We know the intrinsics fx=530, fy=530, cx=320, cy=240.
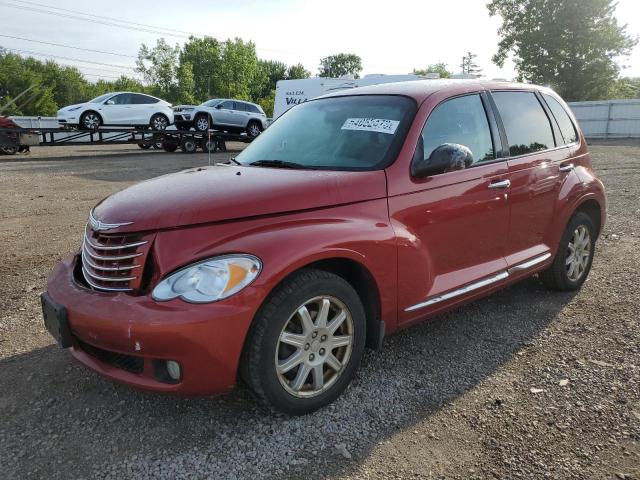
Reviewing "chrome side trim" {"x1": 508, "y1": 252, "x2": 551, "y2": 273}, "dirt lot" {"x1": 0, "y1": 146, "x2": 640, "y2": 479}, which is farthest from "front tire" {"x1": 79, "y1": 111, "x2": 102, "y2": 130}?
"chrome side trim" {"x1": 508, "y1": 252, "x2": 551, "y2": 273}

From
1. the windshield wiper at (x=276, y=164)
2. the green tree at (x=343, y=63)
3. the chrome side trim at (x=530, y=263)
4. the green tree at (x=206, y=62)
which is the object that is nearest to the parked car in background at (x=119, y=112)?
the windshield wiper at (x=276, y=164)

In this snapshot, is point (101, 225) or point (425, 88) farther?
point (425, 88)

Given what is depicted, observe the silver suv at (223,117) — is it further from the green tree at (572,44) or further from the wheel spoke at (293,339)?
the green tree at (572,44)

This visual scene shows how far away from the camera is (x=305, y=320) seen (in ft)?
8.88

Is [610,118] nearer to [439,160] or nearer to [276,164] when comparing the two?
[439,160]

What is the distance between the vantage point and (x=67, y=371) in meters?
3.39

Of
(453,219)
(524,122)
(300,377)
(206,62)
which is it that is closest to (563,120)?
(524,122)

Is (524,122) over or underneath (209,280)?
over

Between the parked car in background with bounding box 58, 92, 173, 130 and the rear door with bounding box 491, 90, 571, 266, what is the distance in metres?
19.0

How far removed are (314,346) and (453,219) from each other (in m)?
1.27

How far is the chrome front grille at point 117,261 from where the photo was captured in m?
2.56

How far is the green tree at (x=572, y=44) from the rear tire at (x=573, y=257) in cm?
4134

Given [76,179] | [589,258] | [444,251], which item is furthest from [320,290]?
[76,179]

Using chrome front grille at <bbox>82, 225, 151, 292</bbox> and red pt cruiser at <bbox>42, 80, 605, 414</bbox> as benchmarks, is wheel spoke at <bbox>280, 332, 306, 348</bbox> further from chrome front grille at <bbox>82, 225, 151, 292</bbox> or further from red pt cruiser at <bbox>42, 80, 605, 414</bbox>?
chrome front grille at <bbox>82, 225, 151, 292</bbox>
